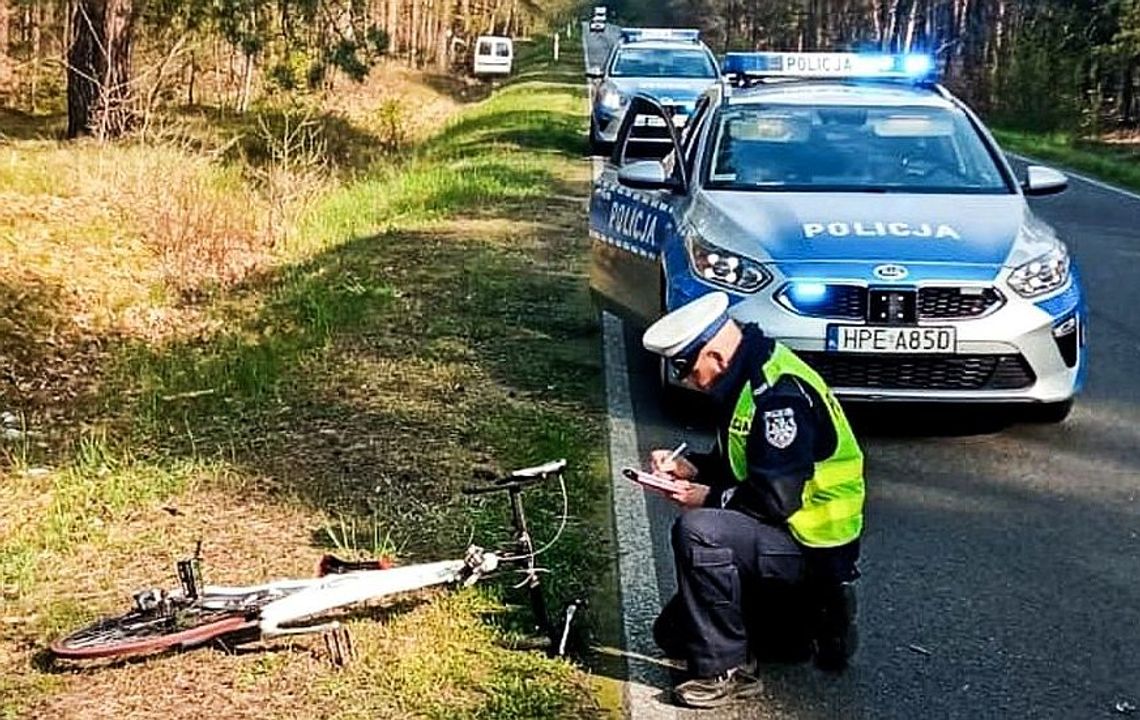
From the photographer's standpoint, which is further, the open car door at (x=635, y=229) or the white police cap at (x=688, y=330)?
the open car door at (x=635, y=229)

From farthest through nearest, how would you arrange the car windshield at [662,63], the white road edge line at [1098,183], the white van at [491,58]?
the white van at [491,58] < the car windshield at [662,63] < the white road edge line at [1098,183]

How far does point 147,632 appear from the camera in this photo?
4.68 meters

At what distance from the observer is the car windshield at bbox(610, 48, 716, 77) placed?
2281cm

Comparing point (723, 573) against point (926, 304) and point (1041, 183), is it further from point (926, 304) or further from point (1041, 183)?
point (1041, 183)

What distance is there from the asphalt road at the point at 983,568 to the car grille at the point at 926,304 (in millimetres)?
639

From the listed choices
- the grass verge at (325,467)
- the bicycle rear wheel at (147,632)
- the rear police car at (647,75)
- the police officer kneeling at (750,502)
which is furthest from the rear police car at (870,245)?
the rear police car at (647,75)

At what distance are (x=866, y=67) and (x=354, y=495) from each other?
4995 millimetres

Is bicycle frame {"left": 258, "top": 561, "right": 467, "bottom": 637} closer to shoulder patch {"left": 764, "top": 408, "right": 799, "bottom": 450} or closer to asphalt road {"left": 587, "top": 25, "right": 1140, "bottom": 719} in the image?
asphalt road {"left": 587, "top": 25, "right": 1140, "bottom": 719}

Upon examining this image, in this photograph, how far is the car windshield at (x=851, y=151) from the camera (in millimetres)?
8266

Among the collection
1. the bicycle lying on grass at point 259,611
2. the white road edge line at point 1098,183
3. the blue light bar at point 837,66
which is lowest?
the bicycle lying on grass at point 259,611

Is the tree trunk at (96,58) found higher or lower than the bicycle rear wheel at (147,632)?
higher

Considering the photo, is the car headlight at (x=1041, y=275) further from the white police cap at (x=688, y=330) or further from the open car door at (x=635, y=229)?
the white police cap at (x=688, y=330)

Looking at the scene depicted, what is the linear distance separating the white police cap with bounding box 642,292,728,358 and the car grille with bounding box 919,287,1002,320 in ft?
9.26

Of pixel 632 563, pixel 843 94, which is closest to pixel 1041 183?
pixel 843 94
